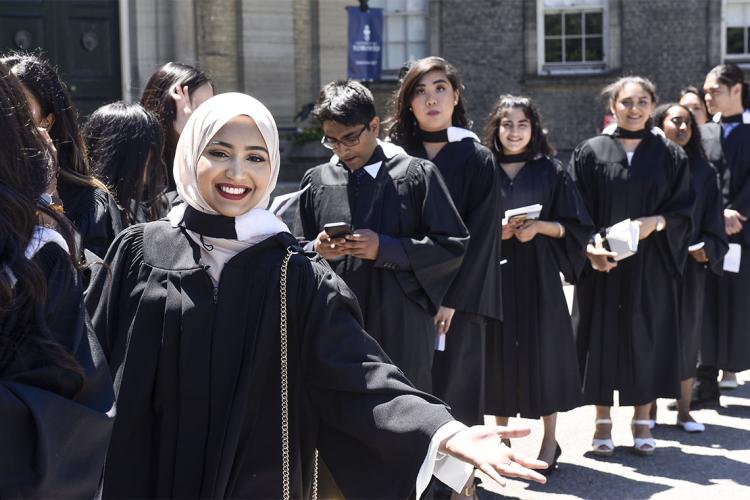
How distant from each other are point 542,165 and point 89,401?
15.7ft

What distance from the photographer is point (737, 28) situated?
1789 centimetres

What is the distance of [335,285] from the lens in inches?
128

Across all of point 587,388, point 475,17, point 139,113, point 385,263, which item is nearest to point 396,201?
point 385,263

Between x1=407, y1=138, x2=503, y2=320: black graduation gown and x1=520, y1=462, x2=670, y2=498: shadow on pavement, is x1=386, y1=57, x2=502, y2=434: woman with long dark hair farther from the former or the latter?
x1=520, y1=462, x2=670, y2=498: shadow on pavement

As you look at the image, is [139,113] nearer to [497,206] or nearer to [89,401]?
[497,206]

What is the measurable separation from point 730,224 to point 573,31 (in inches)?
386

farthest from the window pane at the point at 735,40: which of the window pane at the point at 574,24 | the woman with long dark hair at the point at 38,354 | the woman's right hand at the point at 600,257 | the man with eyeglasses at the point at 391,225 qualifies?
the woman with long dark hair at the point at 38,354

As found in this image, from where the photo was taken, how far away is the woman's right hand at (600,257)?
23.6 ft

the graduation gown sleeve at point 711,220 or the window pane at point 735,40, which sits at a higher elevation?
the window pane at point 735,40

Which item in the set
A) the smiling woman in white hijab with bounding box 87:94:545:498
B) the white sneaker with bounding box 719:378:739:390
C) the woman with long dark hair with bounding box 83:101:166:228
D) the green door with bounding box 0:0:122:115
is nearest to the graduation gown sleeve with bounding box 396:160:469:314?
the woman with long dark hair with bounding box 83:101:166:228

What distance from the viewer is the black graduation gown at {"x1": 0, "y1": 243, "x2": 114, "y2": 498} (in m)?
2.35

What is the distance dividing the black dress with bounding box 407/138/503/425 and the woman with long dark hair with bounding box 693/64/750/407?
10.9 ft

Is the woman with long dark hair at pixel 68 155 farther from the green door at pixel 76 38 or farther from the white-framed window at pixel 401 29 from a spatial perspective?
the white-framed window at pixel 401 29

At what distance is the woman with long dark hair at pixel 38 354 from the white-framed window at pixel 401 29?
15790 millimetres
